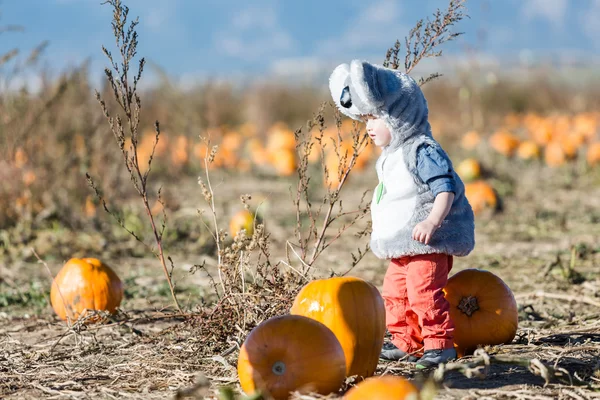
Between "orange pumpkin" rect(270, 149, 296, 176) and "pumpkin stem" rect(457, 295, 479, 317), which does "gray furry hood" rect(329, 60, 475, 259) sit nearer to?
"pumpkin stem" rect(457, 295, 479, 317)

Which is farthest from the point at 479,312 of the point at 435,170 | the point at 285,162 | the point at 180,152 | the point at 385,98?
the point at 180,152

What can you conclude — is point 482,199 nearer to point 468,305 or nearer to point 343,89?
point 468,305

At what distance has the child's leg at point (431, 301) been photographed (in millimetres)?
3477

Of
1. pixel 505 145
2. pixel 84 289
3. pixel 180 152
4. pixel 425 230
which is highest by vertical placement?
pixel 180 152

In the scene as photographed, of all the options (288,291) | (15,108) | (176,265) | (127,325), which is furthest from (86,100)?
(288,291)

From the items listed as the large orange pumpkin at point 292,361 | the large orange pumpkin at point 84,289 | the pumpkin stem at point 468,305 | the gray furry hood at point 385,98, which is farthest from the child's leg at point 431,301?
the large orange pumpkin at point 84,289

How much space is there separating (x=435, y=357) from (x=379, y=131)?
3.45 ft

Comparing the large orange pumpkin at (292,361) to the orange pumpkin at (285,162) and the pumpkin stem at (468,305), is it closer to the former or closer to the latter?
the pumpkin stem at (468,305)

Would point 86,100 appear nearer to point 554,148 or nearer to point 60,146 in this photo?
point 60,146

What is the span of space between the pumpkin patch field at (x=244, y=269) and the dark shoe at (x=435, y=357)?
106 millimetres

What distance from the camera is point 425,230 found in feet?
10.9

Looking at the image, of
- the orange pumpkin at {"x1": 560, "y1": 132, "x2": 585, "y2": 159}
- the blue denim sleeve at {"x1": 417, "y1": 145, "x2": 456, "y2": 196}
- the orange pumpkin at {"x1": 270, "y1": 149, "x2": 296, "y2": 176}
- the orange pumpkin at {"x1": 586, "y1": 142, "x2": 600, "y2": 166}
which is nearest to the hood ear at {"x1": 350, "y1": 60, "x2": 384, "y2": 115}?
the blue denim sleeve at {"x1": 417, "y1": 145, "x2": 456, "y2": 196}

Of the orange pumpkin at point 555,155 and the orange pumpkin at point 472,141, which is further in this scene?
the orange pumpkin at point 472,141

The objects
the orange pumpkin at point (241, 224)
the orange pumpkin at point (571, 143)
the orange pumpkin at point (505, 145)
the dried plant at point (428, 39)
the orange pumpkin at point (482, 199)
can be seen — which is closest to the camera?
the dried plant at point (428, 39)
